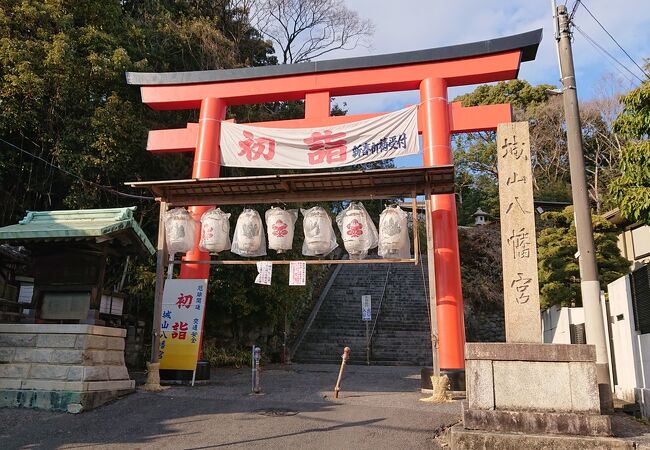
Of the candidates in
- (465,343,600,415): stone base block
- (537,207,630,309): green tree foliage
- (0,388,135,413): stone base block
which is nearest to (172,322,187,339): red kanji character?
(0,388,135,413): stone base block

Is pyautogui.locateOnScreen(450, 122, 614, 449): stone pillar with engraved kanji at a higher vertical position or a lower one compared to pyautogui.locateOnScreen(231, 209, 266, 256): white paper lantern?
lower

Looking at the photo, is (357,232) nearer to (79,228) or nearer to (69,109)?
(79,228)

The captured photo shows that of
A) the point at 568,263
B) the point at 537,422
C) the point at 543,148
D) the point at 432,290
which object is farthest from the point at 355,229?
the point at 543,148

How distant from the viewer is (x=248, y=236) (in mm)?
10164

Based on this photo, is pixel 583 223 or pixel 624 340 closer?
pixel 583 223

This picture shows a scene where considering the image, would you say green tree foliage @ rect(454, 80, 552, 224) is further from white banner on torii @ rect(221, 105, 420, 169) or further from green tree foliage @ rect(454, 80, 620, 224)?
white banner on torii @ rect(221, 105, 420, 169)

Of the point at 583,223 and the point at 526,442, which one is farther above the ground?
the point at 583,223

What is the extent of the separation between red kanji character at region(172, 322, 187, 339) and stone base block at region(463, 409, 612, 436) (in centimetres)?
630

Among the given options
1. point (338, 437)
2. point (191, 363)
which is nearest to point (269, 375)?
point (191, 363)

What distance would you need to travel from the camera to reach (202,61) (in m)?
16.7

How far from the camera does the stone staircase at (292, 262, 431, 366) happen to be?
63.5ft

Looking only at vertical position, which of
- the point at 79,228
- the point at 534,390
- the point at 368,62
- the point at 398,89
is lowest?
the point at 534,390

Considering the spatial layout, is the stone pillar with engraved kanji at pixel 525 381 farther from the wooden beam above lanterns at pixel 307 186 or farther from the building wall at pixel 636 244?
the building wall at pixel 636 244

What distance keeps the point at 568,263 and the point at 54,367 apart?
533 inches
